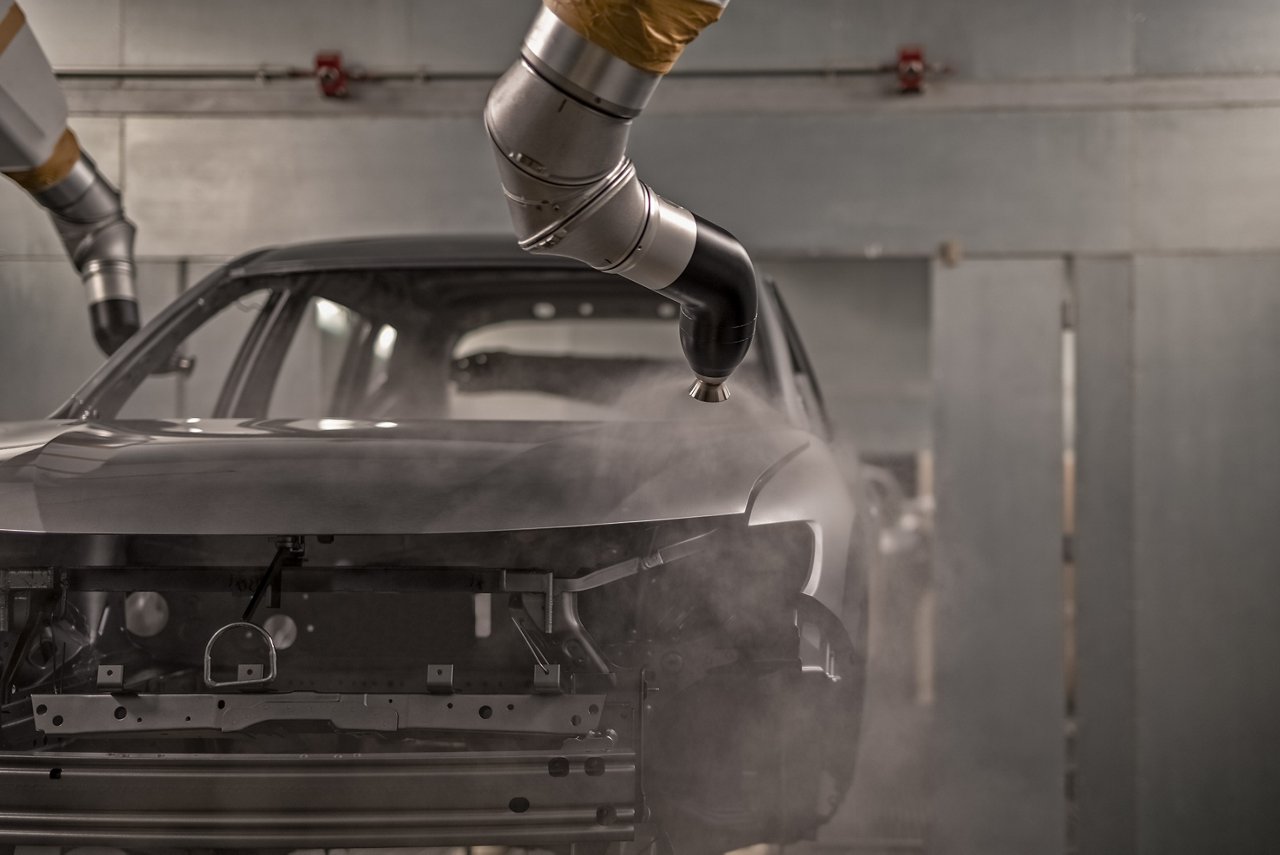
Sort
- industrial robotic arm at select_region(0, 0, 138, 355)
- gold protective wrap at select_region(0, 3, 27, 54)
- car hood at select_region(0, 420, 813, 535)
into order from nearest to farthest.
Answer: car hood at select_region(0, 420, 813, 535)
gold protective wrap at select_region(0, 3, 27, 54)
industrial robotic arm at select_region(0, 0, 138, 355)

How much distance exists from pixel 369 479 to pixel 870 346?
7.63 m

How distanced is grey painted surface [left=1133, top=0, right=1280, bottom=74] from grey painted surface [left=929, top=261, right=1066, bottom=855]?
3.30 feet

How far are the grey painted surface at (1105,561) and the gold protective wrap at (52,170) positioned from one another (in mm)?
3899

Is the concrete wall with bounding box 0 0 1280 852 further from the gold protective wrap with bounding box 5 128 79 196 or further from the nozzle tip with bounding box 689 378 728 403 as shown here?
the nozzle tip with bounding box 689 378 728 403

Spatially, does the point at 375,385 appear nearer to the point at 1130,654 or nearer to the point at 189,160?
the point at 189,160

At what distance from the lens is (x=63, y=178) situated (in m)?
3.55

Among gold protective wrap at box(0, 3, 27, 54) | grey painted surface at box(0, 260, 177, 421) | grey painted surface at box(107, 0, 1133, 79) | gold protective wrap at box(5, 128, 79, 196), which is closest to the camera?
gold protective wrap at box(0, 3, 27, 54)

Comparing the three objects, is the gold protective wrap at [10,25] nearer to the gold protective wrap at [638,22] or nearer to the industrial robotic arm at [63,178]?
the industrial robotic arm at [63,178]

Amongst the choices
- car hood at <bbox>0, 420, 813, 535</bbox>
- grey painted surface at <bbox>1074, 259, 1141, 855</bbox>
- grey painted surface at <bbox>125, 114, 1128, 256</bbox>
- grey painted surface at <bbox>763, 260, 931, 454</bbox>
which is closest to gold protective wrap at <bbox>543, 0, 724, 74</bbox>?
car hood at <bbox>0, 420, 813, 535</bbox>

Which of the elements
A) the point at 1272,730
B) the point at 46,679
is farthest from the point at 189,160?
the point at 1272,730

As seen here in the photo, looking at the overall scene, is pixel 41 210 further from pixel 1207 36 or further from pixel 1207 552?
pixel 1207 552

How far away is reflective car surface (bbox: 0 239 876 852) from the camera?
1.83 meters

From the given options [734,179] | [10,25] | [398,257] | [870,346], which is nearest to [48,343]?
[10,25]

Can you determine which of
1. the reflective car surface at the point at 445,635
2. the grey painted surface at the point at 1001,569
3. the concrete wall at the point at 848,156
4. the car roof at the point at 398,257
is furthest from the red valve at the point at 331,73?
the reflective car surface at the point at 445,635
